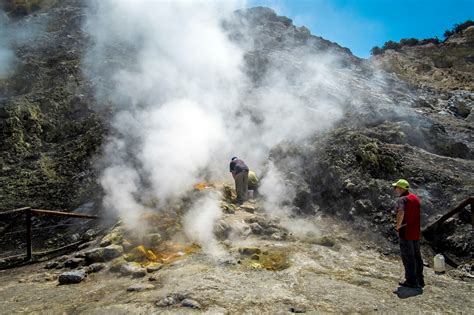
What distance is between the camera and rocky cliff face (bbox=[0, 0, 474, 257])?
8.32 meters

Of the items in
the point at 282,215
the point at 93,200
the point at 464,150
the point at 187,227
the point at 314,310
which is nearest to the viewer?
the point at 314,310

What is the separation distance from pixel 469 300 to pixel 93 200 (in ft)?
23.5

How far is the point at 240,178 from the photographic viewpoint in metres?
8.80

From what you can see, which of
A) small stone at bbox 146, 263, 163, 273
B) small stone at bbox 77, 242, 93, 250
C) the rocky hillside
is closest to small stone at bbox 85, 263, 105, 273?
small stone at bbox 146, 263, 163, 273

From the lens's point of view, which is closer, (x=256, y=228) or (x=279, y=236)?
(x=279, y=236)

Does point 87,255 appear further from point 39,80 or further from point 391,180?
point 39,80

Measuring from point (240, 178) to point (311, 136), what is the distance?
8.84 feet

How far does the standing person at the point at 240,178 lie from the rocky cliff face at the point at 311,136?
42.9 inches

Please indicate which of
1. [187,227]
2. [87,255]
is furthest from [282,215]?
[87,255]

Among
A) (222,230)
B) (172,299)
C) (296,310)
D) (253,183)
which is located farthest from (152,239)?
(253,183)

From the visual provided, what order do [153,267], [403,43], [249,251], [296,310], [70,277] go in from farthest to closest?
[403,43]
[249,251]
[153,267]
[70,277]
[296,310]

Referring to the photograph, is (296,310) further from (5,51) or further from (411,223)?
(5,51)

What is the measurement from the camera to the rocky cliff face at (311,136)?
832 cm

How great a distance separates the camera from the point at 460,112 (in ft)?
44.5
